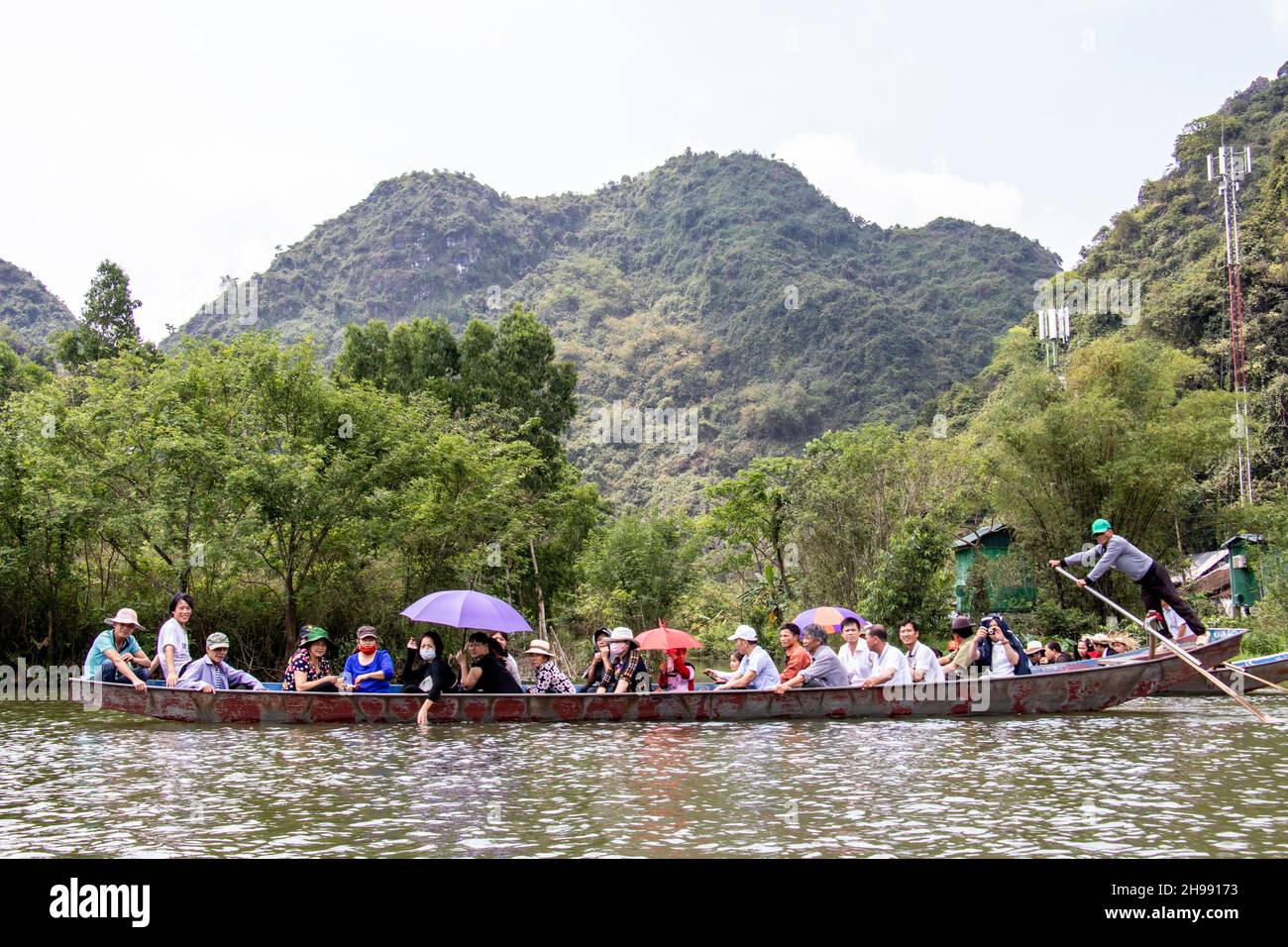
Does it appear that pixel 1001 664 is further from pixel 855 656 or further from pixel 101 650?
pixel 101 650

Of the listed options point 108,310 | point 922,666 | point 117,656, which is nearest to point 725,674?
point 922,666

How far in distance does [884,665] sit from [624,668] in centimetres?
359

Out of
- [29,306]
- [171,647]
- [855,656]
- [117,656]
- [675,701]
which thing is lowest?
[675,701]

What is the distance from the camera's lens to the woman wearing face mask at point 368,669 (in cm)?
1502

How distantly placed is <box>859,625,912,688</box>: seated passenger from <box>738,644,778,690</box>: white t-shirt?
1.30 meters

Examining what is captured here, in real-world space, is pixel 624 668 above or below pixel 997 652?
below

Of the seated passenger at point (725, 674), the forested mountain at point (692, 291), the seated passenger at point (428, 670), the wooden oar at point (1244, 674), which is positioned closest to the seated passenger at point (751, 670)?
the seated passenger at point (725, 674)

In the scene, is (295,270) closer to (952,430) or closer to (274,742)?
(952,430)

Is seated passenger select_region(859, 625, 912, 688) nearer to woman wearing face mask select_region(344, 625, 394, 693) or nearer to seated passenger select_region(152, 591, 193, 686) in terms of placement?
woman wearing face mask select_region(344, 625, 394, 693)

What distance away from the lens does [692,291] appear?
333 feet

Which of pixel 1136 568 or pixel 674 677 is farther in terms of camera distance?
pixel 674 677

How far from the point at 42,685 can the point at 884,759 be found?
59.6 ft

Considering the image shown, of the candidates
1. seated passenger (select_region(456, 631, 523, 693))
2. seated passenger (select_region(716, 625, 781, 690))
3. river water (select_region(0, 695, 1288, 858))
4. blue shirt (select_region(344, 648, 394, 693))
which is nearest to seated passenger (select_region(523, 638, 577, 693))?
seated passenger (select_region(456, 631, 523, 693))
